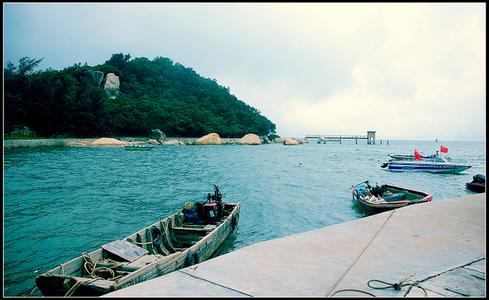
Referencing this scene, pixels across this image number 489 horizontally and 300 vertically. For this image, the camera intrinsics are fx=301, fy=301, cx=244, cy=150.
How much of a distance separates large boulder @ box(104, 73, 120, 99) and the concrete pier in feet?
318

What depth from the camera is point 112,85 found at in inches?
3679

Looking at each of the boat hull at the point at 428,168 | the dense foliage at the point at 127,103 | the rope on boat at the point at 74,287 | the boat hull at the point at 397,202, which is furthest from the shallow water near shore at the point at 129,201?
the dense foliage at the point at 127,103

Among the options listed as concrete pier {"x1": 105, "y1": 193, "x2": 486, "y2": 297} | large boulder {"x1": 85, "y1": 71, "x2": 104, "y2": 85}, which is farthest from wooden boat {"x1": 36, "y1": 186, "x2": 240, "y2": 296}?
Answer: large boulder {"x1": 85, "y1": 71, "x2": 104, "y2": 85}

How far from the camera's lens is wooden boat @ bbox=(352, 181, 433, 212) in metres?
15.4

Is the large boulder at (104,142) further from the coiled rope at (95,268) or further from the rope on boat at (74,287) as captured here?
the rope on boat at (74,287)

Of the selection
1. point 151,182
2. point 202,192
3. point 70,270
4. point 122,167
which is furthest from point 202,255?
point 122,167

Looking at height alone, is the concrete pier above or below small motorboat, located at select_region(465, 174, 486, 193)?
above

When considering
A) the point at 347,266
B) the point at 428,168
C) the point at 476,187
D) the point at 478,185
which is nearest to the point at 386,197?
the point at 478,185

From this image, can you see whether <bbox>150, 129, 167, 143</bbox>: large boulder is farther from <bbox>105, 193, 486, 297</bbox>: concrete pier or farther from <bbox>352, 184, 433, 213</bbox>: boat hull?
<bbox>105, 193, 486, 297</bbox>: concrete pier

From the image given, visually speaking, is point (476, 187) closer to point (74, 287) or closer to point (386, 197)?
point (386, 197)

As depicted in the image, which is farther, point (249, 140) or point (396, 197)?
point (249, 140)

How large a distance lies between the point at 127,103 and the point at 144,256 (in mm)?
85616

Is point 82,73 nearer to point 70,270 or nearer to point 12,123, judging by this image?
point 12,123

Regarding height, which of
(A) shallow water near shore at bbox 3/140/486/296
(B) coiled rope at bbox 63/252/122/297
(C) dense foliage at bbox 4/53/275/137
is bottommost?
(A) shallow water near shore at bbox 3/140/486/296
